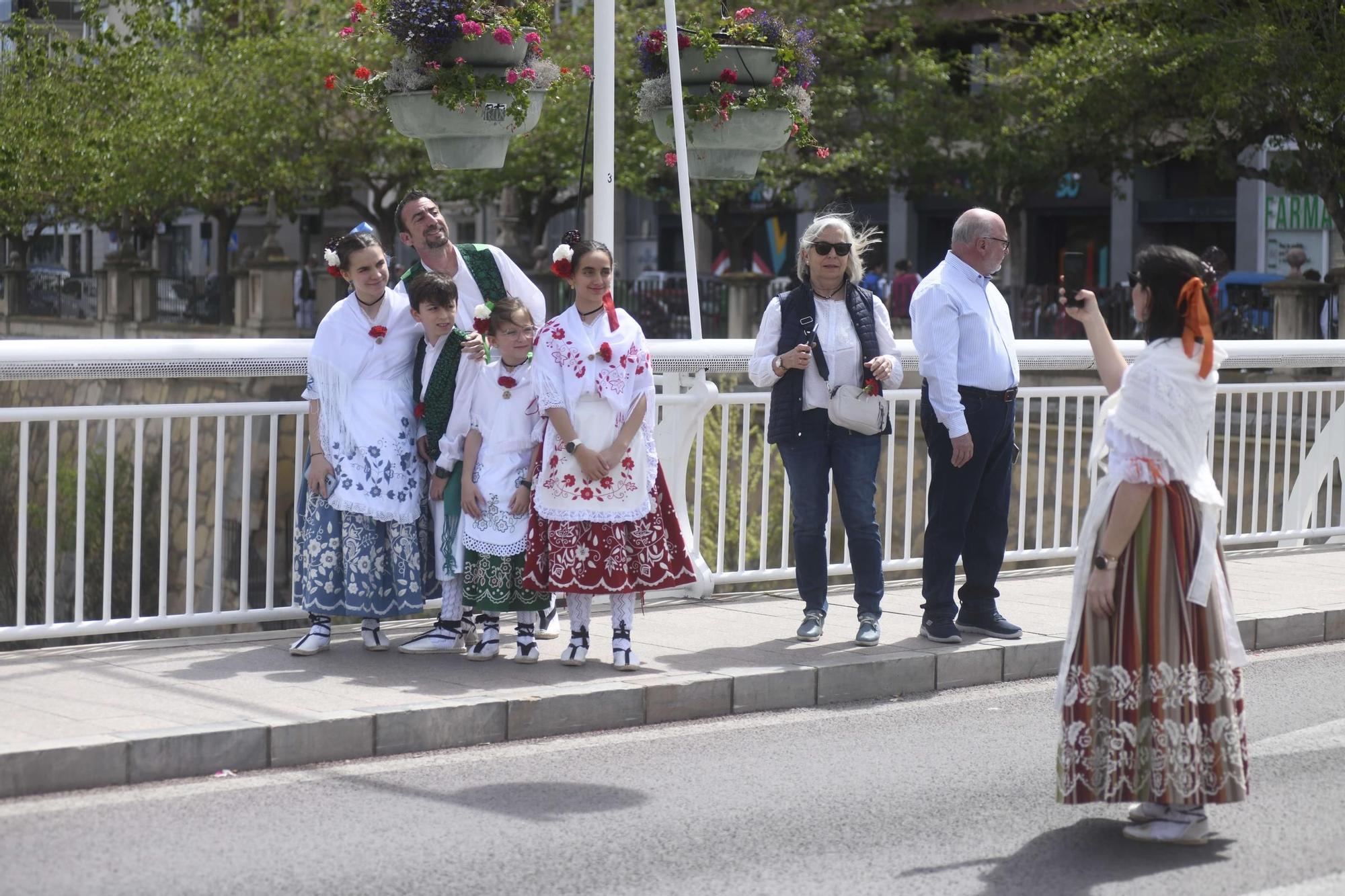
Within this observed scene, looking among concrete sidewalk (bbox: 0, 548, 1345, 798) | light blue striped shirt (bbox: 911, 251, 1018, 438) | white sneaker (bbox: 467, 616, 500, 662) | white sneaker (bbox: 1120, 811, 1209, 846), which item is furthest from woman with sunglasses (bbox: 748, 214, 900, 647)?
white sneaker (bbox: 1120, 811, 1209, 846)

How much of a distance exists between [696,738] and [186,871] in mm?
2347

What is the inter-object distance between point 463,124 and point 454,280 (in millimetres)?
1677

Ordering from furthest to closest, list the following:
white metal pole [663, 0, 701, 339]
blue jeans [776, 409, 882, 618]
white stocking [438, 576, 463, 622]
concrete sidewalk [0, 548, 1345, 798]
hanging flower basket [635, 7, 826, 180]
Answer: hanging flower basket [635, 7, 826, 180], white metal pole [663, 0, 701, 339], blue jeans [776, 409, 882, 618], white stocking [438, 576, 463, 622], concrete sidewalk [0, 548, 1345, 798]

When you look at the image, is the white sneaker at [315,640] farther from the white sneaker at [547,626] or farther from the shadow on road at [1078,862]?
the shadow on road at [1078,862]

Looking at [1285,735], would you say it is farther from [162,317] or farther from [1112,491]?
[162,317]

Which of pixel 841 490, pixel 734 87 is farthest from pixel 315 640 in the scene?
pixel 734 87

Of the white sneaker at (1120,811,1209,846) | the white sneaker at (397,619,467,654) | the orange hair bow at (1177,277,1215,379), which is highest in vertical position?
the orange hair bow at (1177,277,1215,379)

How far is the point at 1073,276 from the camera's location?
6273 mm

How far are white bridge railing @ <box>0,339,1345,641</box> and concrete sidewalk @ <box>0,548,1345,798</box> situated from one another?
41cm

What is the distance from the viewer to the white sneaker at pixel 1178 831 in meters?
5.30

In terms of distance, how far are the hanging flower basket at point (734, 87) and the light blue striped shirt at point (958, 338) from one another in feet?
6.70

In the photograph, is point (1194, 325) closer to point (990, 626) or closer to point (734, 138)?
point (990, 626)

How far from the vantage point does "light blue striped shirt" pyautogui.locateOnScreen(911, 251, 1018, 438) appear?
25.5 ft

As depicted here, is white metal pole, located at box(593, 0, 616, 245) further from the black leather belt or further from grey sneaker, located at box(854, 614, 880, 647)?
grey sneaker, located at box(854, 614, 880, 647)
